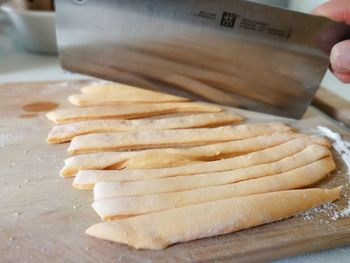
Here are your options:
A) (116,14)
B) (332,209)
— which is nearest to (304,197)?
(332,209)

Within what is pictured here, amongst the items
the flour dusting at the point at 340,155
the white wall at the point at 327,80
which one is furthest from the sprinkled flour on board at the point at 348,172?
the white wall at the point at 327,80

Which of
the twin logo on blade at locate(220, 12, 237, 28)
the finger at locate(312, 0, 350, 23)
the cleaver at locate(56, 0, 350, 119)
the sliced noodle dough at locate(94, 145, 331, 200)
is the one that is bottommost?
the sliced noodle dough at locate(94, 145, 331, 200)

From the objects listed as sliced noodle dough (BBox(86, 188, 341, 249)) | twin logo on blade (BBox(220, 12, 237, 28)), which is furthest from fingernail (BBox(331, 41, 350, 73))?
sliced noodle dough (BBox(86, 188, 341, 249))

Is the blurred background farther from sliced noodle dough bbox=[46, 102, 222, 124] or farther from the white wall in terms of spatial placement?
sliced noodle dough bbox=[46, 102, 222, 124]

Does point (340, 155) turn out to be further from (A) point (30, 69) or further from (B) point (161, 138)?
(A) point (30, 69)

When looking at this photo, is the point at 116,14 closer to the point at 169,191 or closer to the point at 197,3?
the point at 197,3

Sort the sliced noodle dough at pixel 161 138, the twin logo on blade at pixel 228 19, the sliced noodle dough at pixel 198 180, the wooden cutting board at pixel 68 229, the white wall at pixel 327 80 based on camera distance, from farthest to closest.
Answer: the white wall at pixel 327 80 < the twin logo on blade at pixel 228 19 < the sliced noodle dough at pixel 161 138 < the sliced noodle dough at pixel 198 180 < the wooden cutting board at pixel 68 229

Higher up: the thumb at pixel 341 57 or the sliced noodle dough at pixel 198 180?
the thumb at pixel 341 57

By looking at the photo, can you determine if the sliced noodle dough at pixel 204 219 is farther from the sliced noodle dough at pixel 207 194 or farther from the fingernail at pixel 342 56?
the fingernail at pixel 342 56
